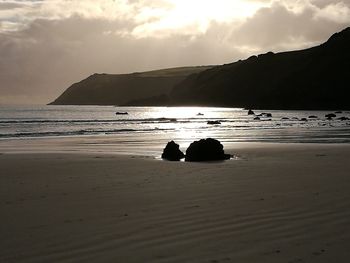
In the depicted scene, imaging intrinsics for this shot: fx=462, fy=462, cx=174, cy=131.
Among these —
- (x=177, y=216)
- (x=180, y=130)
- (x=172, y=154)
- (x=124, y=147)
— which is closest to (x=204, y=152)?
(x=172, y=154)

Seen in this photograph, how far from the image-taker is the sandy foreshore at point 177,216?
6.13 meters

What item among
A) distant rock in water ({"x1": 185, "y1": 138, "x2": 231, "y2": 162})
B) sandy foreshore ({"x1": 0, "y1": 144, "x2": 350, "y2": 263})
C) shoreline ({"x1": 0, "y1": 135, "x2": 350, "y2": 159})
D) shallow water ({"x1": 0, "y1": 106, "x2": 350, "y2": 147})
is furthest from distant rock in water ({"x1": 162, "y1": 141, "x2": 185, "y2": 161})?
shallow water ({"x1": 0, "y1": 106, "x2": 350, "y2": 147})

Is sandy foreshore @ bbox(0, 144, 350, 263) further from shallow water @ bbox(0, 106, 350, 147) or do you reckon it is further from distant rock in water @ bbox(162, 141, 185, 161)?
shallow water @ bbox(0, 106, 350, 147)

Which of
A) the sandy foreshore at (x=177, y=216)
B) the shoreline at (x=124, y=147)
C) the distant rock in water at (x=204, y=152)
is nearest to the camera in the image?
the sandy foreshore at (x=177, y=216)

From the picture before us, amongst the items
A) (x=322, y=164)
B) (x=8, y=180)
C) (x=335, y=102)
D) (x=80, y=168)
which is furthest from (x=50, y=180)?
(x=335, y=102)

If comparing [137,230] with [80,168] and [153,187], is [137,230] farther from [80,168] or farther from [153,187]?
[80,168]

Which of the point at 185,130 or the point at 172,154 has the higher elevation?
the point at 172,154

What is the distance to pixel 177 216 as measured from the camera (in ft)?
26.6

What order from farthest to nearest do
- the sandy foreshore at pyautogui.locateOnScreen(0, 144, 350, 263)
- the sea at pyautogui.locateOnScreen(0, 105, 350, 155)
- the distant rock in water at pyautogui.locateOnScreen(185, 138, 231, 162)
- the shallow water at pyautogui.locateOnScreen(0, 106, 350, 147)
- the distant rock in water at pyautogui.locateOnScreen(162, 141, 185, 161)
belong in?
the shallow water at pyautogui.locateOnScreen(0, 106, 350, 147)
the sea at pyautogui.locateOnScreen(0, 105, 350, 155)
the distant rock in water at pyautogui.locateOnScreen(162, 141, 185, 161)
the distant rock in water at pyautogui.locateOnScreen(185, 138, 231, 162)
the sandy foreshore at pyautogui.locateOnScreen(0, 144, 350, 263)

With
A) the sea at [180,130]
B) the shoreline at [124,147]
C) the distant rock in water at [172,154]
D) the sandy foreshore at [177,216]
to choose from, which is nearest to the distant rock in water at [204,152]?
the distant rock in water at [172,154]

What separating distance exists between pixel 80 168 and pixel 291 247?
1081 centimetres

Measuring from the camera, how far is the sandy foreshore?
613cm

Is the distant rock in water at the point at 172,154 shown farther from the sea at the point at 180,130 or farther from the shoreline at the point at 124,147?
the sea at the point at 180,130

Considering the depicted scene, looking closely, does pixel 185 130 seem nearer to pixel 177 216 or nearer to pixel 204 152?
pixel 204 152
